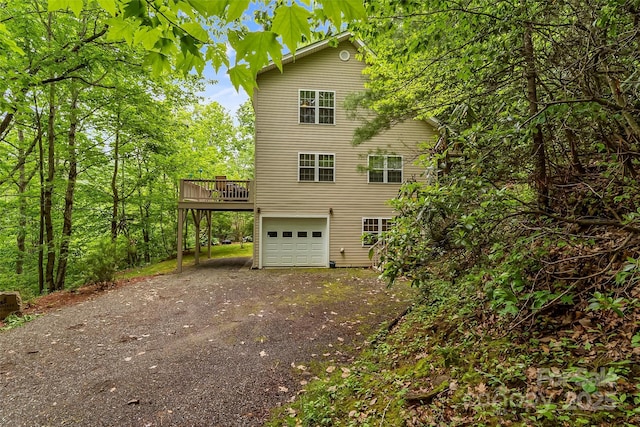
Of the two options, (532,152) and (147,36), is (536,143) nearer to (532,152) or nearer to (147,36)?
(532,152)

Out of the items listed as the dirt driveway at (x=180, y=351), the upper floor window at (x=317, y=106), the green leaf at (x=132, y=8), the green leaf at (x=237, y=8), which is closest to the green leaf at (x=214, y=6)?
the green leaf at (x=237, y=8)

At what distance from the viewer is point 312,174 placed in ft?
37.1

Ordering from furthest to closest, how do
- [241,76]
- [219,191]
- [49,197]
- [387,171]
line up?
1. [387,171]
2. [219,191]
3. [49,197]
4. [241,76]

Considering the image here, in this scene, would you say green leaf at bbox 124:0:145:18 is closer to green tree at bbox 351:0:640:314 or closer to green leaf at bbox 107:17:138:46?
green leaf at bbox 107:17:138:46

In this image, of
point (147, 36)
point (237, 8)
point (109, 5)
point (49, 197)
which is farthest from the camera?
point (49, 197)

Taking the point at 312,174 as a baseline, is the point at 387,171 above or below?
above

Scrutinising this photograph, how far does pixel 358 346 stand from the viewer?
4.55 metres

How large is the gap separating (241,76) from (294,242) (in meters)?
10.2

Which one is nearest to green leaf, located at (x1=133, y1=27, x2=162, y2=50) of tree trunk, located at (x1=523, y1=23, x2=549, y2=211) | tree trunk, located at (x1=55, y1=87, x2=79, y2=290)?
tree trunk, located at (x1=523, y1=23, x2=549, y2=211)

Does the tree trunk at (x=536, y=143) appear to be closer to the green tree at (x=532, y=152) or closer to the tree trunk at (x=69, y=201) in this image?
the green tree at (x=532, y=152)

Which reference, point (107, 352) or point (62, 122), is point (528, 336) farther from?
point (62, 122)

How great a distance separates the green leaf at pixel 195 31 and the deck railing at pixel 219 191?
997 centimetres

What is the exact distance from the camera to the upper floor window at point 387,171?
11.3 meters

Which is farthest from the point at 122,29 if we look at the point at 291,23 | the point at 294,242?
the point at 294,242
